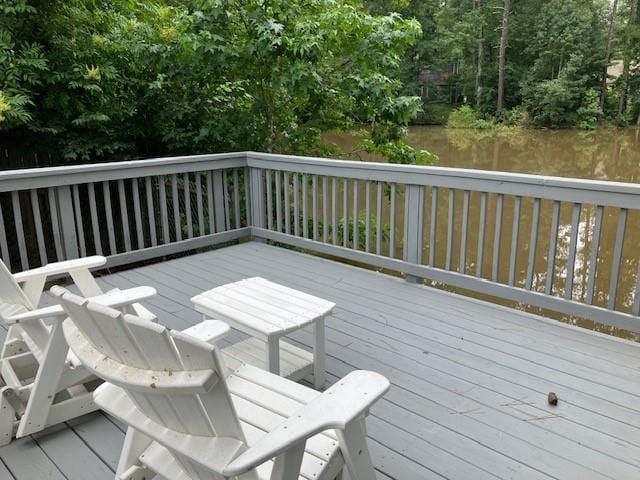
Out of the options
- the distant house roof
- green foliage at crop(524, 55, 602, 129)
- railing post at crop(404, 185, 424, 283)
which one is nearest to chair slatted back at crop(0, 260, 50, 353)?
railing post at crop(404, 185, 424, 283)

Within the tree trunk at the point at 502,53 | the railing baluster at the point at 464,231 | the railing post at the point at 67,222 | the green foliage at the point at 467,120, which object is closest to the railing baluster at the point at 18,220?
the railing post at the point at 67,222

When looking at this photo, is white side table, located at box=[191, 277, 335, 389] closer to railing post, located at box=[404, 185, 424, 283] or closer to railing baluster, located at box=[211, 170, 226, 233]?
railing post, located at box=[404, 185, 424, 283]

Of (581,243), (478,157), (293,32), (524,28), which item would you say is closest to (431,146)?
(478,157)

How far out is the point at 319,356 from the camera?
101 inches

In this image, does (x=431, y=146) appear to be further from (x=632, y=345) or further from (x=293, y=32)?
(x=632, y=345)

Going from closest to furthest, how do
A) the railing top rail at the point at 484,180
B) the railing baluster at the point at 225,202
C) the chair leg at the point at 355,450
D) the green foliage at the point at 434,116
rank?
the chair leg at the point at 355,450 → the railing top rail at the point at 484,180 → the railing baluster at the point at 225,202 → the green foliage at the point at 434,116

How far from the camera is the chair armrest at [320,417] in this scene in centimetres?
119

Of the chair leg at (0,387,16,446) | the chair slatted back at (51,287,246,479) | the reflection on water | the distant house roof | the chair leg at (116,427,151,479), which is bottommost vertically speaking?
the reflection on water

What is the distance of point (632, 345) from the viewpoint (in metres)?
3.05

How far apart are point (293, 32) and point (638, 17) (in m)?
26.5

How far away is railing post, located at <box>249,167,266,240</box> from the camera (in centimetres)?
520

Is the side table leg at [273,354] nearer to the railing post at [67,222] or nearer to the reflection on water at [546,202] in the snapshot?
the reflection on water at [546,202]

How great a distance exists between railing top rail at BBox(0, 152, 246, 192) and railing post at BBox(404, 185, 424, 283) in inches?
76.2

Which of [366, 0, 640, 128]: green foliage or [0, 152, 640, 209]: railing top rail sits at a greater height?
[366, 0, 640, 128]: green foliage
